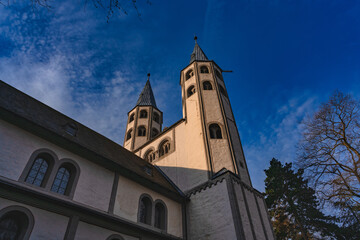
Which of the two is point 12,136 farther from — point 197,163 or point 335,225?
point 335,225

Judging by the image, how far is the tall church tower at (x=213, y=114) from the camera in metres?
17.2

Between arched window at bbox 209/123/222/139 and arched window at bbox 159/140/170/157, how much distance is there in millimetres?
4439

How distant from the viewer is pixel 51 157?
10617 mm

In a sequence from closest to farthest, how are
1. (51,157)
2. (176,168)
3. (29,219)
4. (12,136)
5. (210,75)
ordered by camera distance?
(29,219), (12,136), (51,157), (176,168), (210,75)

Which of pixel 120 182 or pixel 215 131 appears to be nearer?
pixel 120 182

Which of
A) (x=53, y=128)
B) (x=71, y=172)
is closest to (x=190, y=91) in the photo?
(x=53, y=128)

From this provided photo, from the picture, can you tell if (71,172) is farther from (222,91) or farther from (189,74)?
(189,74)

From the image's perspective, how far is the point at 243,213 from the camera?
1341cm

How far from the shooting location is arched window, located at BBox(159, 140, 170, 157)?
2169cm

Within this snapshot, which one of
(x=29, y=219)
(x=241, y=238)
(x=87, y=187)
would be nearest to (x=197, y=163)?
(x=241, y=238)

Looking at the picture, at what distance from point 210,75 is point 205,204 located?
1397cm

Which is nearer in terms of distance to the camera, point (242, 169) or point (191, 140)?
point (242, 169)

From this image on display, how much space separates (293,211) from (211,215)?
13.1 metres

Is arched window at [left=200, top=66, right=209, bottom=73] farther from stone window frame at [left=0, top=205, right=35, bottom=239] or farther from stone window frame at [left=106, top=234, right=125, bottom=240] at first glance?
stone window frame at [left=0, top=205, right=35, bottom=239]
